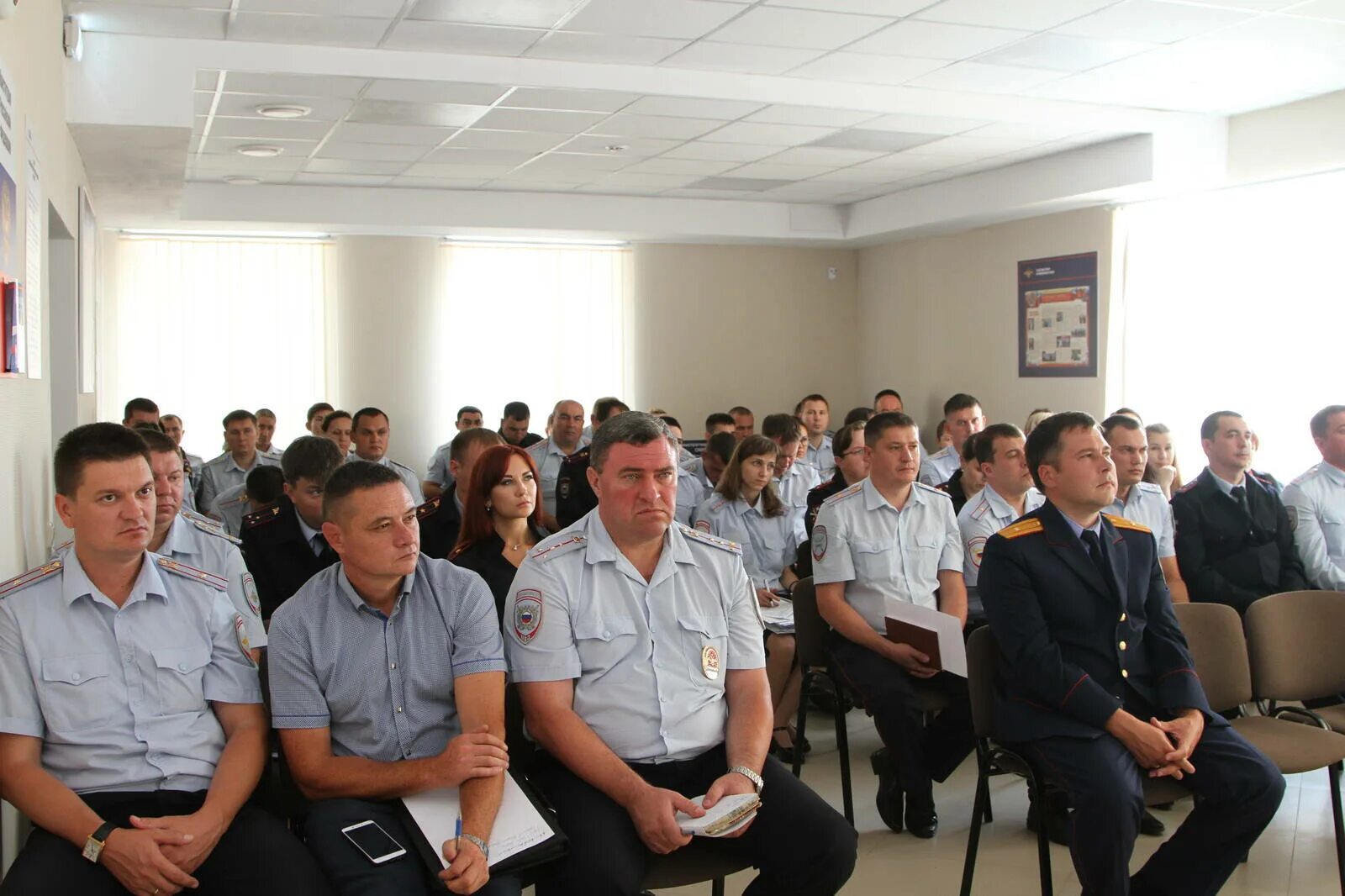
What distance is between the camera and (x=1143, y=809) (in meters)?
2.85

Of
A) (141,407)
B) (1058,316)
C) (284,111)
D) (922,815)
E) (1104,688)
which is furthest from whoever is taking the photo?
(1058,316)

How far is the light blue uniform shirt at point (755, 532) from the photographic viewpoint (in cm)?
510

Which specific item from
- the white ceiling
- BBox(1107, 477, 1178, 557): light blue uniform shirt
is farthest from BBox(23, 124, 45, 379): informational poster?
BBox(1107, 477, 1178, 557): light blue uniform shirt

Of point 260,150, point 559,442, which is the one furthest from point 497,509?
point 260,150

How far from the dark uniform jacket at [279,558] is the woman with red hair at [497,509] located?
59cm

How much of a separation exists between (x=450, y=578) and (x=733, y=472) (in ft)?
8.83

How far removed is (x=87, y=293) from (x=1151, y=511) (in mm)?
5687

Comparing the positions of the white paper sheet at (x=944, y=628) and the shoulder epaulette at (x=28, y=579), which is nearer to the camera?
the shoulder epaulette at (x=28, y=579)

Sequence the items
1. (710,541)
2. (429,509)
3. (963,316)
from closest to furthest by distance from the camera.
Answer: (710,541)
(429,509)
(963,316)

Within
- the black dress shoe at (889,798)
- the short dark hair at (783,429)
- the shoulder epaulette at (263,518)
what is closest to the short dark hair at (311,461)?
the shoulder epaulette at (263,518)

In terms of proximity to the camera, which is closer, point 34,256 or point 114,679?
point 114,679

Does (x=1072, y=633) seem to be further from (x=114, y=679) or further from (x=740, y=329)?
(x=740, y=329)

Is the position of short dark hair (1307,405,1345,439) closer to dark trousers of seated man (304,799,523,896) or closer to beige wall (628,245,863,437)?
dark trousers of seated man (304,799,523,896)

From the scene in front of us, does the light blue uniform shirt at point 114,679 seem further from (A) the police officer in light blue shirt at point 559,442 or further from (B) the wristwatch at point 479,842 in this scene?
(A) the police officer in light blue shirt at point 559,442
